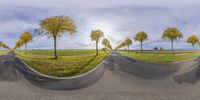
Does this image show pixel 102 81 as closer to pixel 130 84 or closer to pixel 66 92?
pixel 130 84

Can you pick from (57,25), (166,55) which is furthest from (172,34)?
(57,25)

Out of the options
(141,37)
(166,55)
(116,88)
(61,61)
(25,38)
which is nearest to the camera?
(116,88)

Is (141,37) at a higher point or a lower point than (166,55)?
higher

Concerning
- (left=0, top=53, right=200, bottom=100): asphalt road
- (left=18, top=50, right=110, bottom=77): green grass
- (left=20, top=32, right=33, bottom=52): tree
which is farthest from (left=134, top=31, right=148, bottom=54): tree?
(left=20, top=32, right=33, bottom=52): tree

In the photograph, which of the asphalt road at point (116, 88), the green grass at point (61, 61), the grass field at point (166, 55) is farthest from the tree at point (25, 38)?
the grass field at point (166, 55)

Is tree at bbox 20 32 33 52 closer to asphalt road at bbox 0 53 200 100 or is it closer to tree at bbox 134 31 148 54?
asphalt road at bbox 0 53 200 100

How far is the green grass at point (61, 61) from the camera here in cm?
1886

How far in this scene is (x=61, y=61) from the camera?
62.4ft

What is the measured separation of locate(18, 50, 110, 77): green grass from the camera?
61.9 feet

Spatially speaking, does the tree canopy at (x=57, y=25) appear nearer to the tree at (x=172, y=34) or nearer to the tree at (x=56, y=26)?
the tree at (x=56, y=26)

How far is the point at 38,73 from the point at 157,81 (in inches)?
341

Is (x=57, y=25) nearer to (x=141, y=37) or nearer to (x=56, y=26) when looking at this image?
(x=56, y=26)

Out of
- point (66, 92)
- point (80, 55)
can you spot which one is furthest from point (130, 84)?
point (80, 55)

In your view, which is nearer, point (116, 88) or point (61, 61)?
point (116, 88)
